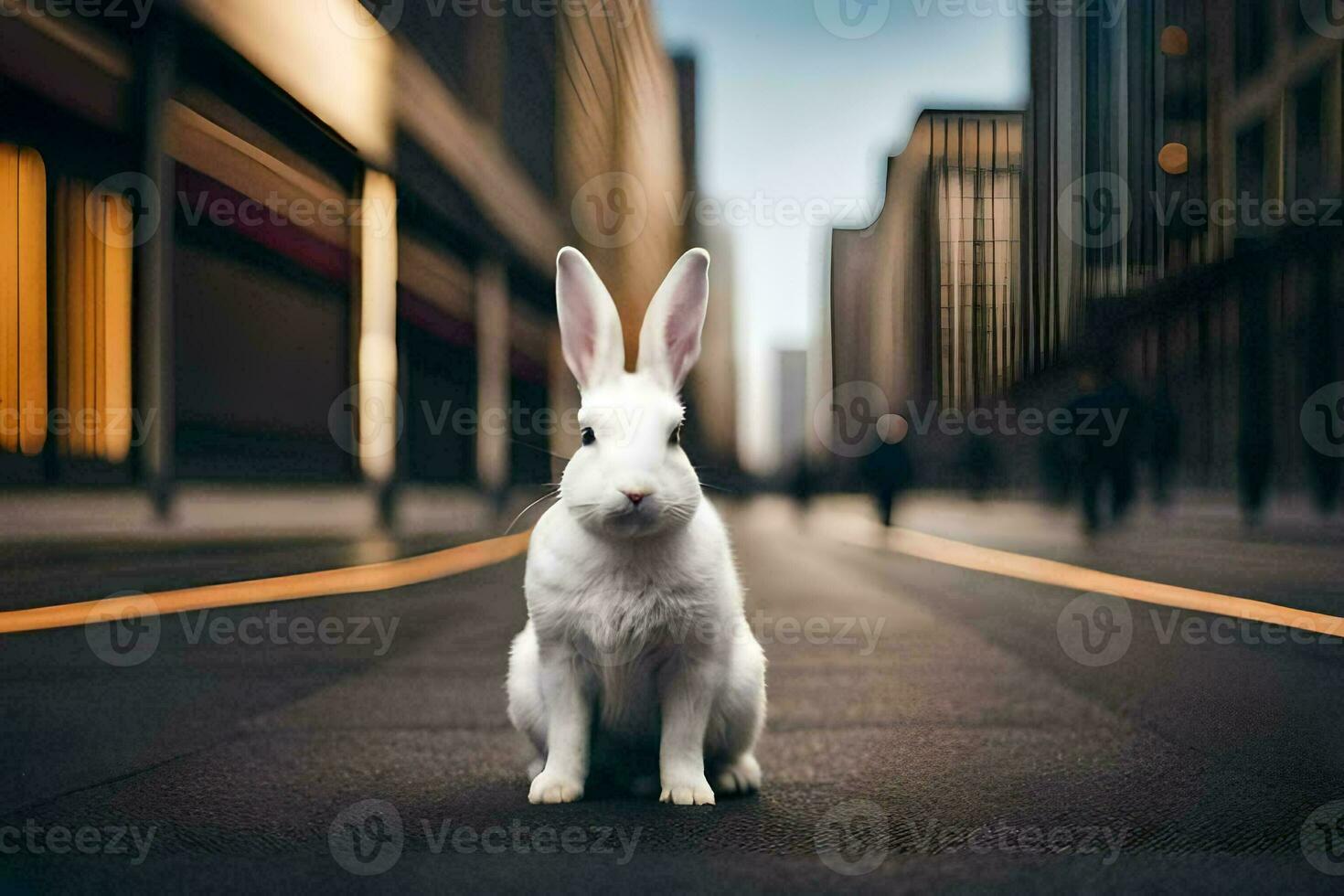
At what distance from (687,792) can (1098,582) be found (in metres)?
5.00

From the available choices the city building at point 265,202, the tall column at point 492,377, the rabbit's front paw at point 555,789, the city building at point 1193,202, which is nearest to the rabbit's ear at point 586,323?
the city building at point 265,202

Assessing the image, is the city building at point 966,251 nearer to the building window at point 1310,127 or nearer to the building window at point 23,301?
the building window at point 1310,127

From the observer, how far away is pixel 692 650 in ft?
7.58

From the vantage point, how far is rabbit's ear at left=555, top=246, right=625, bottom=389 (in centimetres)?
234

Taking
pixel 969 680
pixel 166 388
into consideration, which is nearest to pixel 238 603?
pixel 166 388

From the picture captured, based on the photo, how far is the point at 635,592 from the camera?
225 cm

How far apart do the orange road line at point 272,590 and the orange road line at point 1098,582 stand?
3.26m

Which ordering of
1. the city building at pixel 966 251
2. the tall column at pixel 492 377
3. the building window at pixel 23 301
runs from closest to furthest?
the city building at pixel 966 251
the building window at pixel 23 301
the tall column at pixel 492 377

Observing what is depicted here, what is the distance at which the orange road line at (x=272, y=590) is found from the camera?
14.8ft

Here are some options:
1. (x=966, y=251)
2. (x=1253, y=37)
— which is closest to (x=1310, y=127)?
(x=1253, y=37)

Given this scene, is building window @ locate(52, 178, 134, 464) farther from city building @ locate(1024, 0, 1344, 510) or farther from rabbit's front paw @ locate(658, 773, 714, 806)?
city building @ locate(1024, 0, 1344, 510)

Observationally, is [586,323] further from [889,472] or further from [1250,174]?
[889,472]

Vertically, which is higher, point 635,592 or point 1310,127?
point 1310,127

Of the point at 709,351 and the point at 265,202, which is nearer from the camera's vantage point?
the point at 709,351
